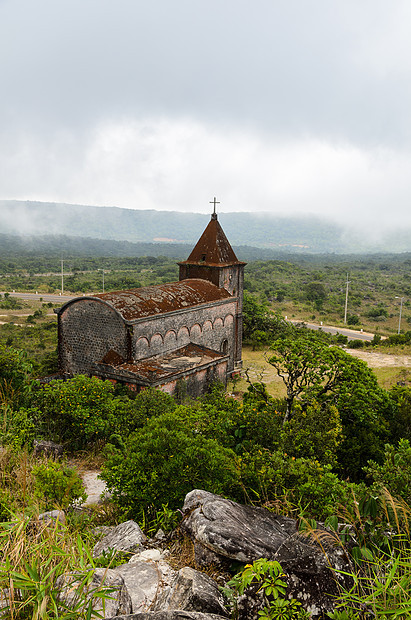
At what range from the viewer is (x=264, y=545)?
3982 millimetres

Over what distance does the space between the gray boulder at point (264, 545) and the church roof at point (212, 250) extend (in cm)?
1716

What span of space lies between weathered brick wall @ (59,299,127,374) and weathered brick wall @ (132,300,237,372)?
68cm

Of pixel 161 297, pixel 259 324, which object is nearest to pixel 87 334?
pixel 161 297

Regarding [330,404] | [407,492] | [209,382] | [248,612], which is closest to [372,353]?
[209,382]

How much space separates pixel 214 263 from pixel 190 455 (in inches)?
629

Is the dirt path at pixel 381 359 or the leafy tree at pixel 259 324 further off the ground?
the leafy tree at pixel 259 324

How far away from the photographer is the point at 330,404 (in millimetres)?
11328

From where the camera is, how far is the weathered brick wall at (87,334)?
49.0ft

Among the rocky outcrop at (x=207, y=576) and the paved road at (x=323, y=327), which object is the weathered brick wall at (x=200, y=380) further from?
the paved road at (x=323, y=327)

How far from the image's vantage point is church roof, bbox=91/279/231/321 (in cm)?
1520

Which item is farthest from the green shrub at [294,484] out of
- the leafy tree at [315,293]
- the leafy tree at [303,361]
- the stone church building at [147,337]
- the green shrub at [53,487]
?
the leafy tree at [315,293]

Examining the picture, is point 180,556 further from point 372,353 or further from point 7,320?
point 7,320

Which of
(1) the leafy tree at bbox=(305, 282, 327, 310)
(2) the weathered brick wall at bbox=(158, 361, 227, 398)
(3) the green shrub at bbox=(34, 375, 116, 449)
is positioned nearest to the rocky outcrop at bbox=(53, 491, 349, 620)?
(3) the green shrub at bbox=(34, 375, 116, 449)

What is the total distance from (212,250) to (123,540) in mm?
17883
